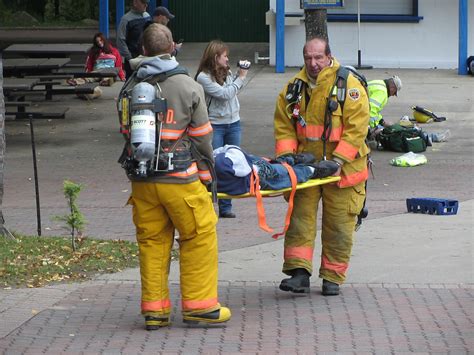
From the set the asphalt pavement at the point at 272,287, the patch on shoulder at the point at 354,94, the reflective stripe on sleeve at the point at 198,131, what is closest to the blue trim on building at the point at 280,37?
the asphalt pavement at the point at 272,287

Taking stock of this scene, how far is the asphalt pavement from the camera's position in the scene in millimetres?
6848

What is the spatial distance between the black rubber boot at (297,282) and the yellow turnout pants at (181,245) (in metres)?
0.86

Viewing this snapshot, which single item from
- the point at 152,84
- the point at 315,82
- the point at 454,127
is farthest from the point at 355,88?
the point at 454,127

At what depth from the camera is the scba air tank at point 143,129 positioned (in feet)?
21.8

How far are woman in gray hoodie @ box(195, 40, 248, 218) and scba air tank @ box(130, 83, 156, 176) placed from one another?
135 inches

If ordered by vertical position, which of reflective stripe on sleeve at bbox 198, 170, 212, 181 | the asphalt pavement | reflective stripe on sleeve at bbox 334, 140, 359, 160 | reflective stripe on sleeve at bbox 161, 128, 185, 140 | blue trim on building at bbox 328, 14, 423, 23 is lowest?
the asphalt pavement

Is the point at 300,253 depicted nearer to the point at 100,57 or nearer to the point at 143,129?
the point at 143,129

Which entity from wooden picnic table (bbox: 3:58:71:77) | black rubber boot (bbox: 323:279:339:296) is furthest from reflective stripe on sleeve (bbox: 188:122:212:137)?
wooden picnic table (bbox: 3:58:71:77)

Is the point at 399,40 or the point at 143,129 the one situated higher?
the point at 143,129

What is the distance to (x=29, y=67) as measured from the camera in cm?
1812

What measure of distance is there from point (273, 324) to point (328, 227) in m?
0.94

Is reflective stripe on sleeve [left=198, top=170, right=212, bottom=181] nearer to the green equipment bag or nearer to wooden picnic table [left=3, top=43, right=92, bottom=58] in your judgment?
the green equipment bag

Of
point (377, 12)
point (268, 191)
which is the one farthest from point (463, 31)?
point (268, 191)

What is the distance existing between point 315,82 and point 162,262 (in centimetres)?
174
